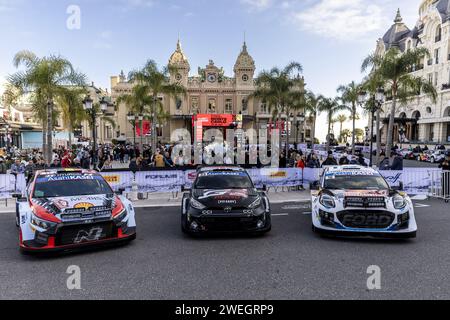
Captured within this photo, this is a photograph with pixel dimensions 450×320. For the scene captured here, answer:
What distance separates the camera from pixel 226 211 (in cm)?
707

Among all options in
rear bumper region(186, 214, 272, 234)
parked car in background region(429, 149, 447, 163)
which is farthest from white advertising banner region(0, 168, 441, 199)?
parked car in background region(429, 149, 447, 163)

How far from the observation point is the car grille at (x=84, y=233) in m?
6.00

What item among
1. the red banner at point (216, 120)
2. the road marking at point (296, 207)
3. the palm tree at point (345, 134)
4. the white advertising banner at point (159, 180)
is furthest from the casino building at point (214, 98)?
the road marking at point (296, 207)

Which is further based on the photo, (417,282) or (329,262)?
(329,262)

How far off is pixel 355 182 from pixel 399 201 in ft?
4.26

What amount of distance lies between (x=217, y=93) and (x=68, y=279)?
55.2 m

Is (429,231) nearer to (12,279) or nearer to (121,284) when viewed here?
(121,284)

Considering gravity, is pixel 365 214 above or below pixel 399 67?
below

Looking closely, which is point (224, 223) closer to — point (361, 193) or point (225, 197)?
point (225, 197)

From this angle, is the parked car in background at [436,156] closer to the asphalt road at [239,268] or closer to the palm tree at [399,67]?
the palm tree at [399,67]

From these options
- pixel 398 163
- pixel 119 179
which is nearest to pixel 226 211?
pixel 119 179
